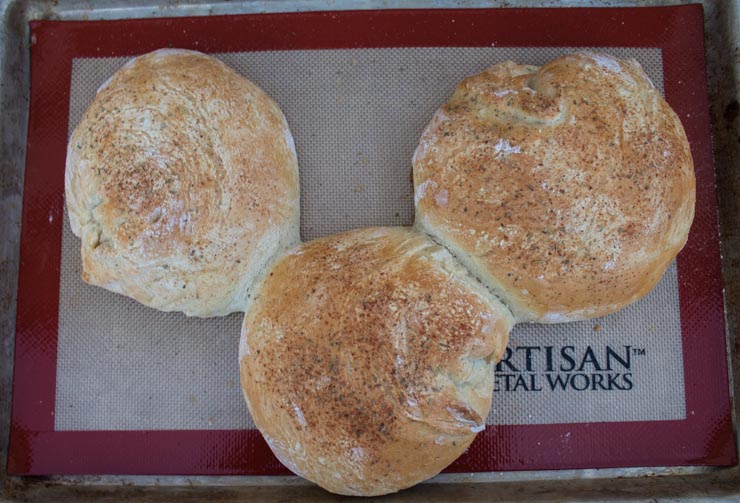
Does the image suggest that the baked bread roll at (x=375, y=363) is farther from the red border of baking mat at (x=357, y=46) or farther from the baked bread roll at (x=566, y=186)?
the red border of baking mat at (x=357, y=46)

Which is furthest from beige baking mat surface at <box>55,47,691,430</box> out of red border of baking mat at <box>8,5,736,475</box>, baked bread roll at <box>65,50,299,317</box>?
baked bread roll at <box>65,50,299,317</box>

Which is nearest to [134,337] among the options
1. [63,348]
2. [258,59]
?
[63,348]

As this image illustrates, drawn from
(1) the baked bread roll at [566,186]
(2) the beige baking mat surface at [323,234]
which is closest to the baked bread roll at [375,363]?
(1) the baked bread roll at [566,186]

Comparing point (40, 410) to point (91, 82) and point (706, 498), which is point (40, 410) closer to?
point (91, 82)

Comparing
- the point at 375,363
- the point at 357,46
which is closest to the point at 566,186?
the point at 375,363

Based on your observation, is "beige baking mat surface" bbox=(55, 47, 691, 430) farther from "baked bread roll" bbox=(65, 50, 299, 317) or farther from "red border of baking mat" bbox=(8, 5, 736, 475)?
"baked bread roll" bbox=(65, 50, 299, 317)

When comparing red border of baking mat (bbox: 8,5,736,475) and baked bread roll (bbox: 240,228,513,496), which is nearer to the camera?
baked bread roll (bbox: 240,228,513,496)

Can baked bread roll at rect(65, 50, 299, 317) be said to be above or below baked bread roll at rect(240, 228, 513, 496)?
above
